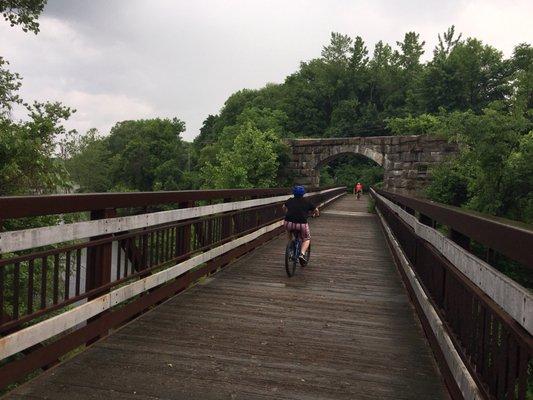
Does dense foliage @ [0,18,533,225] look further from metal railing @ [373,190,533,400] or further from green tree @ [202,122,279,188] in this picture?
metal railing @ [373,190,533,400]

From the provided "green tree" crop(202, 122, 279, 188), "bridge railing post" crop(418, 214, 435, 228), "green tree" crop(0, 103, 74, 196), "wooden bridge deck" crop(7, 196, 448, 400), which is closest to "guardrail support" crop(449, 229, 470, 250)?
"wooden bridge deck" crop(7, 196, 448, 400)

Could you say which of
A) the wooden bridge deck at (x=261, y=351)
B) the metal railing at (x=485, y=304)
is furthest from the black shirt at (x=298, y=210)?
the metal railing at (x=485, y=304)

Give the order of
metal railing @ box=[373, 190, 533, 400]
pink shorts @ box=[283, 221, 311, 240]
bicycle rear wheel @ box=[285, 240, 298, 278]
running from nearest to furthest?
metal railing @ box=[373, 190, 533, 400] → bicycle rear wheel @ box=[285, 240, 298, 278] → pink shorts @ box=[283, 221, 311, 240]

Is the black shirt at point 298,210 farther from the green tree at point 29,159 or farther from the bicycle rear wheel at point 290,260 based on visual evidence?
the green tree at point 29,159

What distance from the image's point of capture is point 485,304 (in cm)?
245

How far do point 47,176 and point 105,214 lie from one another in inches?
439

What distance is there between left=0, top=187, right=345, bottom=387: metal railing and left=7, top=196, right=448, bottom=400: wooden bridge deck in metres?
0.19

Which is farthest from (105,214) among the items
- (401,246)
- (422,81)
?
(422,81)

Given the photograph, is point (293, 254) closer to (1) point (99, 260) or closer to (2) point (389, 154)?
(1) point (99, 260)

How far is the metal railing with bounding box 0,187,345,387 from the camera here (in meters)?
2.87

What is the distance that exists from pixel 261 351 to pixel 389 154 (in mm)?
30261

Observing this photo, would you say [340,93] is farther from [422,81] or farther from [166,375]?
[166,375]

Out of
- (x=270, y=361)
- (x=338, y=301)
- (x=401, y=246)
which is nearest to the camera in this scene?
(x=270, y=361)

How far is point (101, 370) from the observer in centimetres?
334
